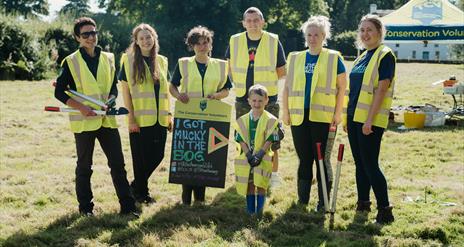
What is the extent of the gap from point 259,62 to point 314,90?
1028mm

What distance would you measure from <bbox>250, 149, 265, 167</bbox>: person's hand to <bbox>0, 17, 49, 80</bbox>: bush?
717 inches

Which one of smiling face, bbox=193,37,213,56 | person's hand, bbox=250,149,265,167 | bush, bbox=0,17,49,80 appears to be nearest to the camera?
person's hand, bbox=250,149,265,167

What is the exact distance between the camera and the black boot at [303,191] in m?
6.04

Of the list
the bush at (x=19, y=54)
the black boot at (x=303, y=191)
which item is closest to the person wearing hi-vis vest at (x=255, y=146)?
the black boot at (x=303, y=191)

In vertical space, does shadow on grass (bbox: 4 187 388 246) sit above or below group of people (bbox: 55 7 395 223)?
below

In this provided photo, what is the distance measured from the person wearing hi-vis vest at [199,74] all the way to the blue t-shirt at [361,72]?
4.73 feet

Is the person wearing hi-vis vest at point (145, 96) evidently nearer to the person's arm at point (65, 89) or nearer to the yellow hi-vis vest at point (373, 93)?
the person's arm at point (65, 89)

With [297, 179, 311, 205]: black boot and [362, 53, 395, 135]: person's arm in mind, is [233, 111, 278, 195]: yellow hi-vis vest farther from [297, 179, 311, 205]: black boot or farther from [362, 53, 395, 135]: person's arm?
[362, 53, 395, 135]: person's arm

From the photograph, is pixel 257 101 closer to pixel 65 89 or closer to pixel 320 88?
pixel 320 88

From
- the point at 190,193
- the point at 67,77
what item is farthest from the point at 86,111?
the point at 190,193

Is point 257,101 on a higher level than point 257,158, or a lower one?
higher

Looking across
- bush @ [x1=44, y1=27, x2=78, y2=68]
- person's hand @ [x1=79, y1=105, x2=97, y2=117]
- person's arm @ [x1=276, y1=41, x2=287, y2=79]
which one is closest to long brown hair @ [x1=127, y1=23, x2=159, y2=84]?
person's hand @ [x1=79, y1=105, x2=97, y2=117]

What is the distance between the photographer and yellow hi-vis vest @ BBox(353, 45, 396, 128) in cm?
527

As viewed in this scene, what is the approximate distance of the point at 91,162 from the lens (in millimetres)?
5570
